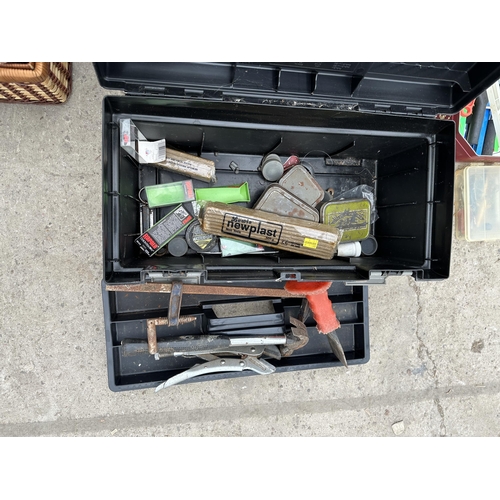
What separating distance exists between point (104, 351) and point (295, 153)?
1032mm

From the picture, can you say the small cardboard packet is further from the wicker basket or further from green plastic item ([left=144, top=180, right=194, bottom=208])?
the wicker basket

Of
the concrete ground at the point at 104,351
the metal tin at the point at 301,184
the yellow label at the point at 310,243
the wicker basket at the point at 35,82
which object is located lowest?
the concrete ground at the point at 104,351

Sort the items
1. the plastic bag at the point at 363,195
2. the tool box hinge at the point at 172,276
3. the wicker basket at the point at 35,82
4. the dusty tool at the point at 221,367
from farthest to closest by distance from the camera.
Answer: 1. the plastic bag at the point at 363,195
2. the dusty tool at the point at 221,367
3. the wicker basket at the point at 35,82
4. the tool box hinge at the point at 172,276

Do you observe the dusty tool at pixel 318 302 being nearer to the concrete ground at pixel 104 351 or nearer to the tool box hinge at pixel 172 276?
A: the tool box hinge at pixel 172 276

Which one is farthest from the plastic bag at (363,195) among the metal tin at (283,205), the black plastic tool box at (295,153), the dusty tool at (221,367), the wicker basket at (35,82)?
the wicker basket at (35,82)

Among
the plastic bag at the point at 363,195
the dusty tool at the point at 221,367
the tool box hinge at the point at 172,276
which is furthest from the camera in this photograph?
the plastic bag at the point at 363,195

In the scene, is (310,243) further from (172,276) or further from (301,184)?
(172,276)

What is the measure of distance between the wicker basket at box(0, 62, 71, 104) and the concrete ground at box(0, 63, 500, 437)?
0.26 ft

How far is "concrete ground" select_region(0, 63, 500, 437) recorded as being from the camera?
4.40 feet

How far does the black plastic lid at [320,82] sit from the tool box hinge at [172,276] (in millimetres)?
454

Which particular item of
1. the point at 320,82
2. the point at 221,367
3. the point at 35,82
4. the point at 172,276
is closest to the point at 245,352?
the point at 221,367

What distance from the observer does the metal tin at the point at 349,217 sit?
3.86 feet

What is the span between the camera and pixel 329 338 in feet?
3.94

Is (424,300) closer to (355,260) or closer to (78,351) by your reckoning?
(355,260)
